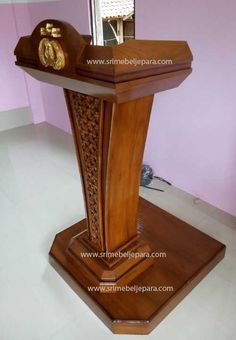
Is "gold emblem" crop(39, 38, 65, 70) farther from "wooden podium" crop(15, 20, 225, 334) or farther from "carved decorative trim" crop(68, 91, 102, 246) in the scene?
"carved decorative trim" crop(68, 91, 102, 246)

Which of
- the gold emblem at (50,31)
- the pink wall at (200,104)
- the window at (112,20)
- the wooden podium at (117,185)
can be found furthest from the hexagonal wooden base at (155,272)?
the window at (112,20)

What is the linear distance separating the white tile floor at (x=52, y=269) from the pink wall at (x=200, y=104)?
190mm

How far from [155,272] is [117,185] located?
1.75 feet

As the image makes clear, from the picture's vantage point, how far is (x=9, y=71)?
3.51 meters

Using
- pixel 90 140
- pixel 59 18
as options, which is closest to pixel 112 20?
pixel 59 18

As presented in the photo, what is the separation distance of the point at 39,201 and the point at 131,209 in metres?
1.08

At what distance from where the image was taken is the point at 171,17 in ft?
5.89

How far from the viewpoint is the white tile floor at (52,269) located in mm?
1301

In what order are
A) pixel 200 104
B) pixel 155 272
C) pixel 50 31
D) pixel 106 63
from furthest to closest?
pixel 200 104, pixel 155 272, pixel 50 31, pixel 106 63

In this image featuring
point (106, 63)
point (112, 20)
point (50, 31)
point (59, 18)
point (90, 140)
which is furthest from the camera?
point (59, 18)

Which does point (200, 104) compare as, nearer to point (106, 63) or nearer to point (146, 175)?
point (146, 175)

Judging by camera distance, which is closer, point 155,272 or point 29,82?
point 155,272

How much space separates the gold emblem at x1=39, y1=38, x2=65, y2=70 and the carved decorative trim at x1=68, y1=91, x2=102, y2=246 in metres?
0.17

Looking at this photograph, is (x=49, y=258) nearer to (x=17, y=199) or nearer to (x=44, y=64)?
(x=17, y=199)
